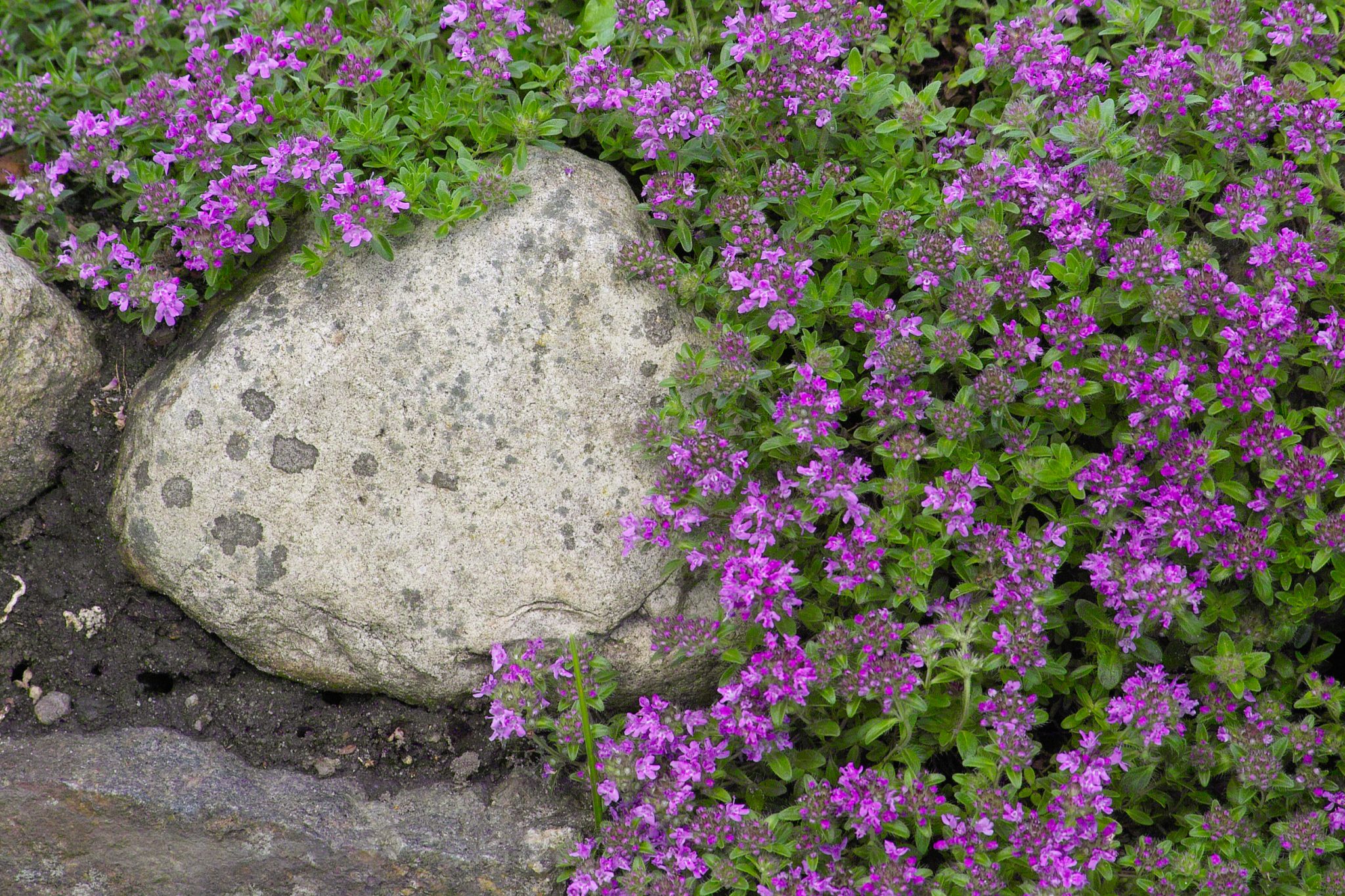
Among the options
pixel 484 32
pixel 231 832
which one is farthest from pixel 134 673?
pixel 484 32

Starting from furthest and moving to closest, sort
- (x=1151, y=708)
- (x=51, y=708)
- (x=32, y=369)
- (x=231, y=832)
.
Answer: (x=32, y=369)
(x=51, y=708)
(x=231, y=832)
(x=1151, y=708)

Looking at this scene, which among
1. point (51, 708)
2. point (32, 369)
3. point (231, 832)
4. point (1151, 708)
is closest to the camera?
point (1151, 708)

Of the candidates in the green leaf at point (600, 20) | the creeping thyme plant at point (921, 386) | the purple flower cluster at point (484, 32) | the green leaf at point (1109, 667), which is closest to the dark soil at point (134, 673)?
the creeping thyme plant at point (921, 386)

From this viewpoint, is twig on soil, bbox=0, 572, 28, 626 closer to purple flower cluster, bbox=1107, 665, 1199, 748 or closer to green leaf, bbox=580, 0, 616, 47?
green leaf, bbox=580, 0, 616, 47

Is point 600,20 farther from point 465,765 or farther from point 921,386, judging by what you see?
point 465,765

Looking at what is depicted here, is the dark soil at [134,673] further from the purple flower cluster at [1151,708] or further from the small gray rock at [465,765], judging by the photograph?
the purple flower cluster at [1151,708]

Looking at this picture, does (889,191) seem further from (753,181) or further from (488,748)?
(488,748)
